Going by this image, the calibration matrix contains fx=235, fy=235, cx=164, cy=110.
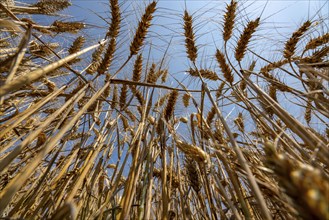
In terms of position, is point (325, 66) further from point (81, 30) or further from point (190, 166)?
point (81, 30)

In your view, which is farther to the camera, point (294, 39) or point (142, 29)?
point (294, 39)

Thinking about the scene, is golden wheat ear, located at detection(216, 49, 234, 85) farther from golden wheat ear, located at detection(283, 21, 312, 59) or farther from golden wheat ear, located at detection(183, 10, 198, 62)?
golden wheat ear, located at detection(283, 21, 312, 59)

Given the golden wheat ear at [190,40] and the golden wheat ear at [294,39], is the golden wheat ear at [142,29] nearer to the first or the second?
the golden wheat ear at [190,40]

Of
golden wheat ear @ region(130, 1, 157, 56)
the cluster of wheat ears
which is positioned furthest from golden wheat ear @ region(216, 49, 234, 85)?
golden wheat ear @ region(130, 1, 157, 56)

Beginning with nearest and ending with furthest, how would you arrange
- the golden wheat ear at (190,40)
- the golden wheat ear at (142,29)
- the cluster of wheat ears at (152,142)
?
the cluster of wheat ears at (152,142)
the golden wheat ear at (142,29)
the golden wheat ear at (190,40)

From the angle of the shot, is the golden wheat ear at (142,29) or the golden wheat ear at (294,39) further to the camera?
the golden wheat ear at (294,39)

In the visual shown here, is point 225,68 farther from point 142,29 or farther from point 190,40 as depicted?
point 142,29

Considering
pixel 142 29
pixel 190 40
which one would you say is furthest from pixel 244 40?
pixel 142 29

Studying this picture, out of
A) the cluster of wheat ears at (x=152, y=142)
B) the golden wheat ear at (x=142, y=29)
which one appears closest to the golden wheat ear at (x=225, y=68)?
the cluster of wheat ears at (x=152, y=142)

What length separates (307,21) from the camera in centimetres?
173

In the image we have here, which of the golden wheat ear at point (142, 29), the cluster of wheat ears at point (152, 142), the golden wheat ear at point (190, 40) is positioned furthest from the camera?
the golden wheat ear at point (190, 40)

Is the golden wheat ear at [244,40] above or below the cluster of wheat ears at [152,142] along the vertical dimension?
above

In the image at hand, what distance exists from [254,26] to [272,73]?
51cm

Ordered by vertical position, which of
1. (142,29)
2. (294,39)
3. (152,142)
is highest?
(294,39)
